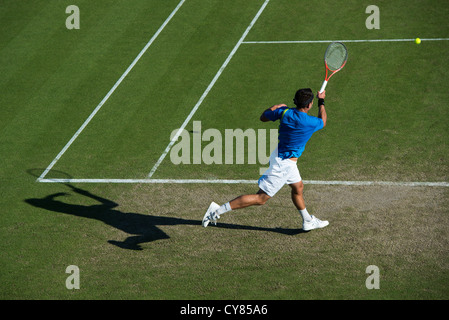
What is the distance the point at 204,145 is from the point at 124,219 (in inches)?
123

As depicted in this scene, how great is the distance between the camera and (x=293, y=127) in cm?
945

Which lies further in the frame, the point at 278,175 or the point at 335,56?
the point at 335,56

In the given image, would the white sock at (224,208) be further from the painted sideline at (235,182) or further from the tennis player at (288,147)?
the painted sideline at (235,182)

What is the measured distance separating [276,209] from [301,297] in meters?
2.64

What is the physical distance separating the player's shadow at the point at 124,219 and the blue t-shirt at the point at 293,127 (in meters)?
1.48

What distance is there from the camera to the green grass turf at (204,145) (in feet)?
30.3

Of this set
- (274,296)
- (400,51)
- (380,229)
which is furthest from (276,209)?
(400,51)

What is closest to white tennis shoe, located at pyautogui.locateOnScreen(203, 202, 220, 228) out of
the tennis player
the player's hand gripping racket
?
the tennis player

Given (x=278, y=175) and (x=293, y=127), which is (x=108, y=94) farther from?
(x=293, y=127)

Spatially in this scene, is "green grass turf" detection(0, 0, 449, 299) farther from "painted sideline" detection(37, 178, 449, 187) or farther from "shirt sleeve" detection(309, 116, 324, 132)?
"shirt sleeve" detection(309, 116, 324, 132)

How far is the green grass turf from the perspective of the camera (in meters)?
9.23

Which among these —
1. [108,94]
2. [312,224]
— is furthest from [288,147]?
[108,94]

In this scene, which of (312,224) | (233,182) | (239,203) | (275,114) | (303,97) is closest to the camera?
(303,97)

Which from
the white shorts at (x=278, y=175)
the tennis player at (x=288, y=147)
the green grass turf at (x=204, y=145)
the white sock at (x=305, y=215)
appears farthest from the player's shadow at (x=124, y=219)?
the white shorts at (x=278, y=175)
